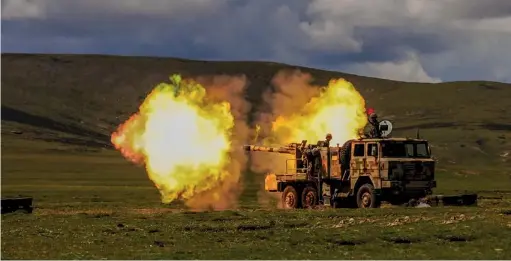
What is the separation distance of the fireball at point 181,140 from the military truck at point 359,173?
5476mm

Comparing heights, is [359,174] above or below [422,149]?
below

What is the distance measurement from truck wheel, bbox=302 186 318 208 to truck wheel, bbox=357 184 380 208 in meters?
3.76

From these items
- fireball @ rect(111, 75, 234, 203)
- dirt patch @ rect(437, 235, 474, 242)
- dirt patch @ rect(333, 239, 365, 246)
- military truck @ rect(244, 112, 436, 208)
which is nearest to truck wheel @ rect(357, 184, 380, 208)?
military truck @ rect(244, 112, 436, 208)

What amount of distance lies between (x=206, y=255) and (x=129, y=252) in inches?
119

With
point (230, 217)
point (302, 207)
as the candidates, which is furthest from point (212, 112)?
point (230, 217)

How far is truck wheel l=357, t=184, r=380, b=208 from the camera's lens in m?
51.3

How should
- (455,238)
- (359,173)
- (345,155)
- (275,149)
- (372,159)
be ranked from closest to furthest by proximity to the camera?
(455,238)
(372,159)
(359,173)
(345,155)
(275,149)

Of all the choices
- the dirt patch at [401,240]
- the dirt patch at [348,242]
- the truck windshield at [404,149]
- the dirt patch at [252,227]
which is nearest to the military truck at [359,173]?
the truck windshield at [404,149]

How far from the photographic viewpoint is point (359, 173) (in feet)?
173

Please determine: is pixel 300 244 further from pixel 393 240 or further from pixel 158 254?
pixel 158 254

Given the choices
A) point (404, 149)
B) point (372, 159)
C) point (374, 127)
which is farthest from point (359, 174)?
point (374, 127)

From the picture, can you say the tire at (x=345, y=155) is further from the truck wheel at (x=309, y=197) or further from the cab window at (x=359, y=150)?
the truck wheel at (x=309, y=197)

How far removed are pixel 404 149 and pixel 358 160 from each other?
9.45 ft

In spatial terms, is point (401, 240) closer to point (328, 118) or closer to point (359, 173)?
point (359, 173)
